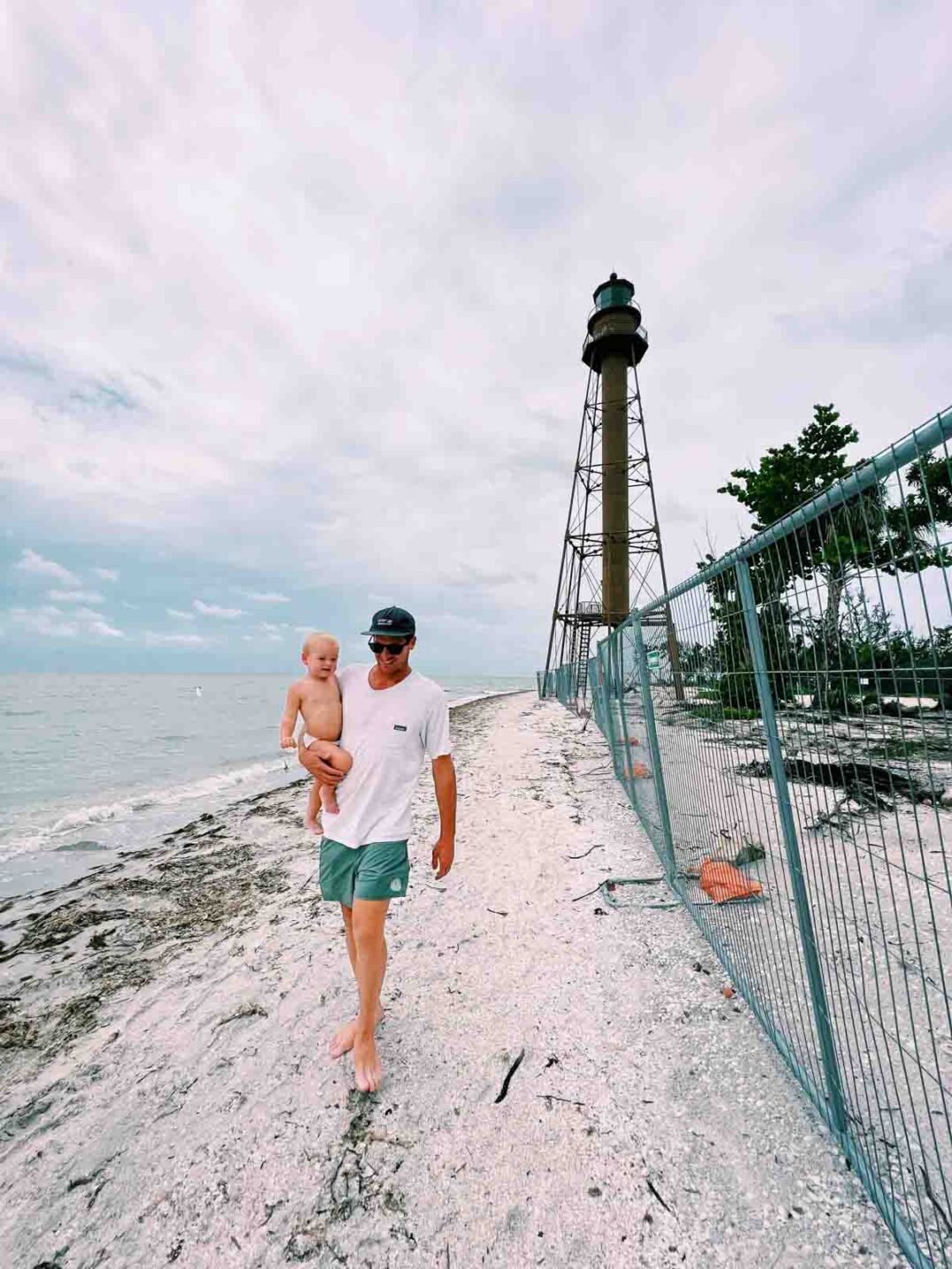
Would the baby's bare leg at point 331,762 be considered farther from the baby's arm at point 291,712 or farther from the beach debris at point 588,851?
the beach debris at point 588,851

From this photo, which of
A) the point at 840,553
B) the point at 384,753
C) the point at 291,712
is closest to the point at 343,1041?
the point at 384,753

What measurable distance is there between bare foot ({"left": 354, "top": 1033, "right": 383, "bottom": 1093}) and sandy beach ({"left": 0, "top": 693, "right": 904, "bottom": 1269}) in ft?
0.17

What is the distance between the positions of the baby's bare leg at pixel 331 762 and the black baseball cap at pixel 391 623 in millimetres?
552

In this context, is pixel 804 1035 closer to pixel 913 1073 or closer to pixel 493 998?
pixel 913 1073

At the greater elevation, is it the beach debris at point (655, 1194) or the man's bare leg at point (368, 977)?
the man's bare leg at point (368, 977)

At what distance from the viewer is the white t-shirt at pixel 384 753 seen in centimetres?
241

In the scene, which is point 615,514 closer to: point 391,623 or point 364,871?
point 391,623

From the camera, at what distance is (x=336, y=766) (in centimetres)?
244

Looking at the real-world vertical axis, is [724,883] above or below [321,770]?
below

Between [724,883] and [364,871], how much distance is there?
260 cm

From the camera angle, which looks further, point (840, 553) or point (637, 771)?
point (637, 771)

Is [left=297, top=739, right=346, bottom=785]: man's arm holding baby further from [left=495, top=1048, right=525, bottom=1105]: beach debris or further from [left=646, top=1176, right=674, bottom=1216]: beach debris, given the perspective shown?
[left=646, top=1176, right=674, bottom=1216]: beach debris

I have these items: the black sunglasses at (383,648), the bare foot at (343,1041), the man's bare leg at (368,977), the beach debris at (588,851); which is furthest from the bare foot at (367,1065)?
the beach debris at (588,851)

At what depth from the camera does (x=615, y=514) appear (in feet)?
72.4
